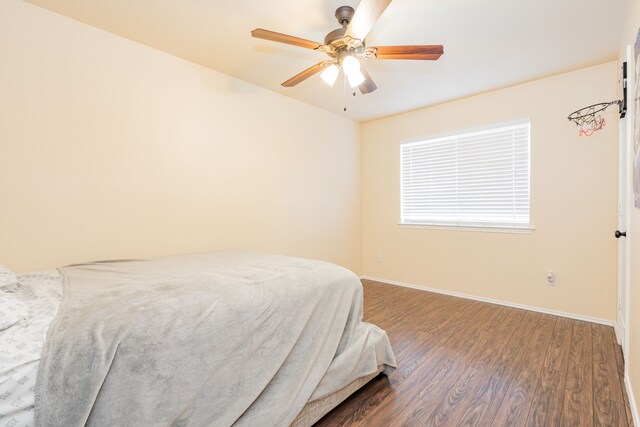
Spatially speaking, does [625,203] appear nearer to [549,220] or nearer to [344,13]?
[549,220]

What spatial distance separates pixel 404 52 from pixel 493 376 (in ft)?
7.01

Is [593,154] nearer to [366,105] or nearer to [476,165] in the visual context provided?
[476,165]

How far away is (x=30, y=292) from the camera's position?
1.40m

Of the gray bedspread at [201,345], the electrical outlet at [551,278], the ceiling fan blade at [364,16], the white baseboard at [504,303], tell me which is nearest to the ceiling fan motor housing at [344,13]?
the ceiling fan blade at [364,16]

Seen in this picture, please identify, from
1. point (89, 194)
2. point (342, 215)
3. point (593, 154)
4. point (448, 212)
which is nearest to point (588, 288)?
point (593, 154)

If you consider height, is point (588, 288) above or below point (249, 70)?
below

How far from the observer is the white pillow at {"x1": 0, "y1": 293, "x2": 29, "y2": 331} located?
0.99m

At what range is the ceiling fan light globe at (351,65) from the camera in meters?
1.88

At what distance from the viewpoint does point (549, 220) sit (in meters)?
3.06

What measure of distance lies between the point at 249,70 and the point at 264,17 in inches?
33.2

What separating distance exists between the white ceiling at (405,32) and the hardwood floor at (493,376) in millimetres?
2382

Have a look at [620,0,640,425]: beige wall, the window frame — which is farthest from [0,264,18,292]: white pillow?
the window frame

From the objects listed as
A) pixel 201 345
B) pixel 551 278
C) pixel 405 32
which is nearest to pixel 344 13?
pixel 405 32

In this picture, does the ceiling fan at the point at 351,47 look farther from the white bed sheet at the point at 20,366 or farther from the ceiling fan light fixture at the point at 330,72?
the white bed sheet at the point at 20,366
